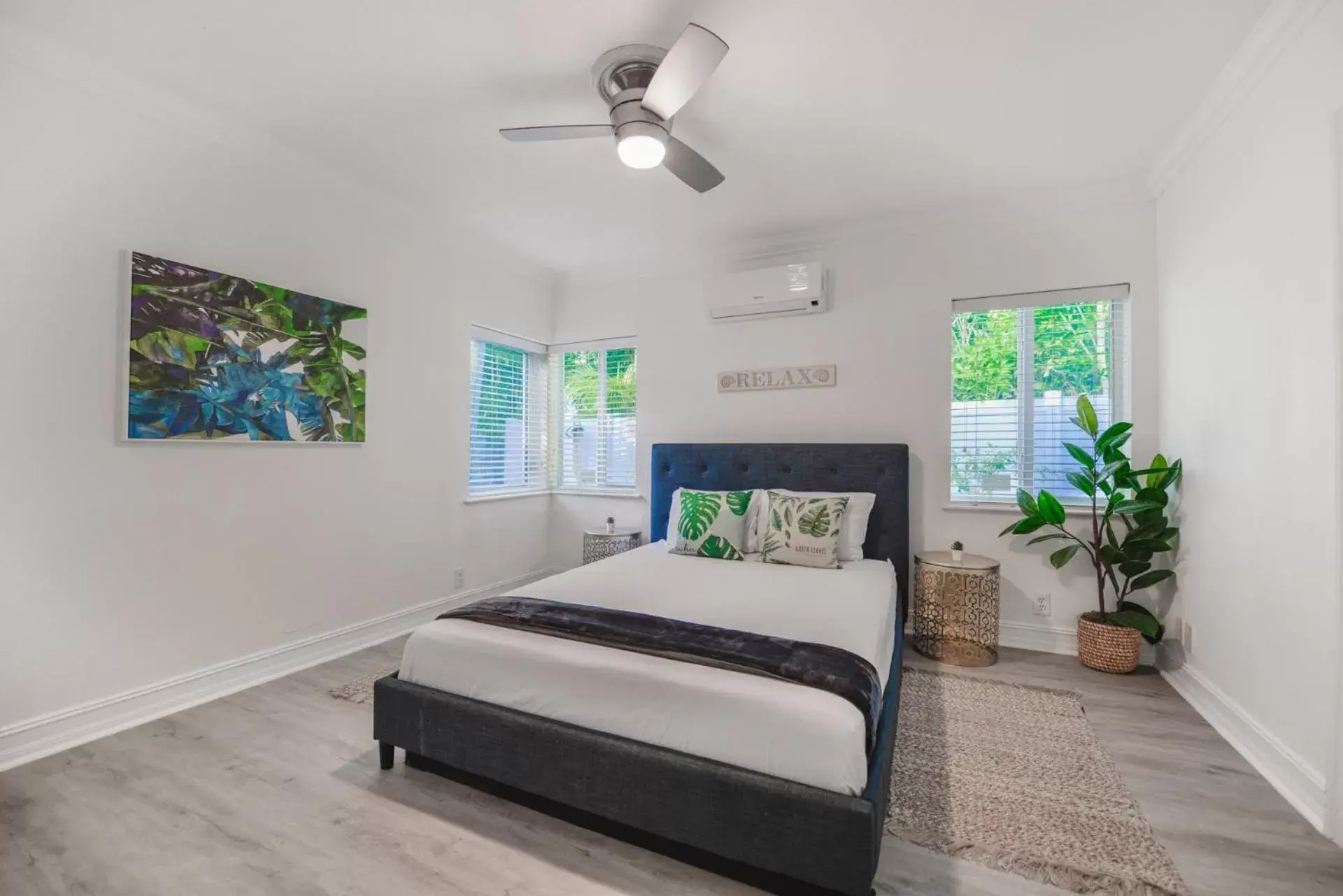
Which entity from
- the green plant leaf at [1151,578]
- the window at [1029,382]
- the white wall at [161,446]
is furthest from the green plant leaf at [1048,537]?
the white wall at [161,446]

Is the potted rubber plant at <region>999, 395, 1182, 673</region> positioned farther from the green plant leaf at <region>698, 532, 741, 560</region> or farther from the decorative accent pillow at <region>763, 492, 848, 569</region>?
the green plant leaf at <region>698, 532, 741, 560</region>

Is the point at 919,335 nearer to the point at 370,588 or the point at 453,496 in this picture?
the point at 453,496

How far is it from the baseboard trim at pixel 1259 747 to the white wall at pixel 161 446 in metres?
4.01

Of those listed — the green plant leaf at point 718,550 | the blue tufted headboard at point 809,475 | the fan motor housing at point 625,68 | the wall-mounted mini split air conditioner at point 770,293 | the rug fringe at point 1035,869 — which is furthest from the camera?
the wall-mounted mini split air conditioner at point 770,293

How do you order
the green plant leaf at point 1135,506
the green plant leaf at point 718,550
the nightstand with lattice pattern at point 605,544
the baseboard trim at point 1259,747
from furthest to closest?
the nightstand with lattice pattern at point 605,544 < the green plant leaf at point 718,550 < the green plant leaf at point 1135,506 < the baseboard trim at point 1259,747

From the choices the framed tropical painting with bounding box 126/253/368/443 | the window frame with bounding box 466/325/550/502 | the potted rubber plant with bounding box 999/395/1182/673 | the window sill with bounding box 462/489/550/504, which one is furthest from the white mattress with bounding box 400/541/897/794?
the window frame with bounding box 466/325/550/502

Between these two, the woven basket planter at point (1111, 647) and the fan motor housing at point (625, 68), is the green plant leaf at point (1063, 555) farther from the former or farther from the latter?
the fan motor housing at point (625, 68)

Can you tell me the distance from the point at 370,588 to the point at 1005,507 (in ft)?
12.2

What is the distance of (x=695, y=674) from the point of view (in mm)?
1617

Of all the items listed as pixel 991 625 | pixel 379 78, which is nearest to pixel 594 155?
pixel 379 78

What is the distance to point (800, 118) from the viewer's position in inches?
95.8

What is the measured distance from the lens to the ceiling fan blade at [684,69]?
163cm

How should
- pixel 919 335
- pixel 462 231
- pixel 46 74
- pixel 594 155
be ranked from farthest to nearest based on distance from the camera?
pixel 462 231 → pixel 919 335 → pixel 594 155 → pixel 46 74

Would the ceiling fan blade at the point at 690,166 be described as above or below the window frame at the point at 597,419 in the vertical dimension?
above
